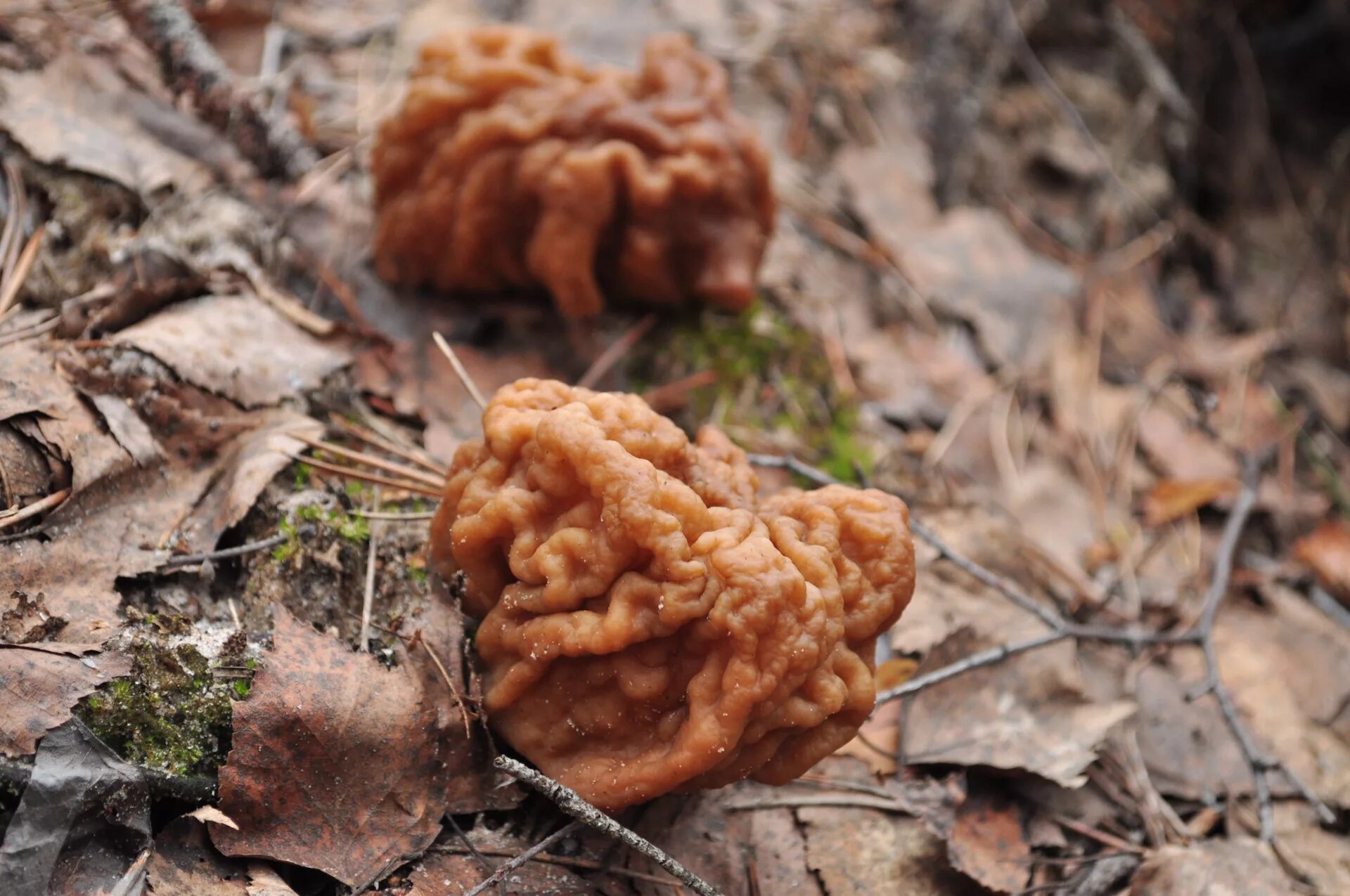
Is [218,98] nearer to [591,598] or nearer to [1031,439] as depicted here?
[591,598]

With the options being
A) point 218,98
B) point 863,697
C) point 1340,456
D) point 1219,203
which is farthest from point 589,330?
point 1219,203

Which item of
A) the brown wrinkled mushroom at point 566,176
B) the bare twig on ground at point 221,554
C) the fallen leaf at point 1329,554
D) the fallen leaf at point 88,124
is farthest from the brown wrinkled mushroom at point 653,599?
the fallen leaf at point 1329,554

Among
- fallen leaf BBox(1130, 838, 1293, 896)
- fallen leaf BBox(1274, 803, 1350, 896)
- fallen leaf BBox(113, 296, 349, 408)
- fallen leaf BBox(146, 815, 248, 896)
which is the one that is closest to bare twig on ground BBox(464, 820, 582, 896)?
fallen leaf BBox(146, 815, 248, 896)

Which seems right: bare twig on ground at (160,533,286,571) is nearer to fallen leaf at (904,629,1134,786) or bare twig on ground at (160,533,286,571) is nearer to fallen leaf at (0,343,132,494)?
fallen leaf at (0,343,132,494)

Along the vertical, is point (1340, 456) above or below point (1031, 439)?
below

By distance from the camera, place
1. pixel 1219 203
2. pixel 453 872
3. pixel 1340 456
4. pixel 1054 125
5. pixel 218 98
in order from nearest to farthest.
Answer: pixel 453 872 < pixel 218 98 < pixel 1340 456 < pixel 1054 125 < pixel 1219 203

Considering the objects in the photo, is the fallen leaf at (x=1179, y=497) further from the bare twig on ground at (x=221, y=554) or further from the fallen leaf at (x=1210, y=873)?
the bare twig on ground at (x=221, y=554)
